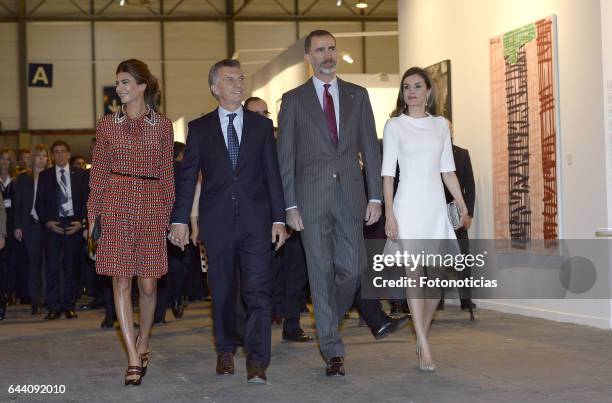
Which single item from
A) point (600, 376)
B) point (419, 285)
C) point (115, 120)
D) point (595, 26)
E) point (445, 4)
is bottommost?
point (600, 376)

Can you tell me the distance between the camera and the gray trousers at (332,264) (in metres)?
5.55

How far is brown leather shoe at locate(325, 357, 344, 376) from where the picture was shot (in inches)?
219

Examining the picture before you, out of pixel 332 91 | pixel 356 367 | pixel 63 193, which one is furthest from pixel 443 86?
pixel 356 367

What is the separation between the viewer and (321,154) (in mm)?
5609

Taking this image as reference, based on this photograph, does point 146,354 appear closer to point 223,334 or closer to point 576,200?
point 223,334

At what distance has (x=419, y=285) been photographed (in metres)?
5.77

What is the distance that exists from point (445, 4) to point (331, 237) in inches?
232

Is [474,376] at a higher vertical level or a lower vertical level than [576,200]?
lower

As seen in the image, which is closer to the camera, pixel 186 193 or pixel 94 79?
pixel 186 193

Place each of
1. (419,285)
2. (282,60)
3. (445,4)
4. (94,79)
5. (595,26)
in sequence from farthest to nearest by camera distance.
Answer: (94,79) < (282,60) < (445,4) < (595,26) < (419,285)

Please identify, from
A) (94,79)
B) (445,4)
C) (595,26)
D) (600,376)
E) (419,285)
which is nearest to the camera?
(600,376)

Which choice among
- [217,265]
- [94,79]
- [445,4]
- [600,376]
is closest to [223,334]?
[217,265]

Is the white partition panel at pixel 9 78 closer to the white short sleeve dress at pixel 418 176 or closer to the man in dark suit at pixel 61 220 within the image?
the man in dark suit at pixel 61 220

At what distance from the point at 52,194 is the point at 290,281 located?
3252 millimetres
